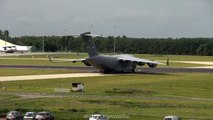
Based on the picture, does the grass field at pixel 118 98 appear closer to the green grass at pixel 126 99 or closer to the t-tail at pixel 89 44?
the green grass at pixel 126 99

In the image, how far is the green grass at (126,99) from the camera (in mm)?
62425

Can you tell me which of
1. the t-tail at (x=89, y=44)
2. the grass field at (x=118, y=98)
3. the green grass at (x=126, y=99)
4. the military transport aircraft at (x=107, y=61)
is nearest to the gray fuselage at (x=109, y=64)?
the military transport aircraft at (x=107, y=61)

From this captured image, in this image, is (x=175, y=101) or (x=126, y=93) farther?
(x=126, y=93)

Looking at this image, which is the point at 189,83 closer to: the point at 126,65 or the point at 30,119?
the point at 126,65

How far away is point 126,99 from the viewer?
76688 millimetres

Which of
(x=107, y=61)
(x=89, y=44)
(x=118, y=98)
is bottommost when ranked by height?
(x=118, y=98)

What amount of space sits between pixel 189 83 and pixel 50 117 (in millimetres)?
51194

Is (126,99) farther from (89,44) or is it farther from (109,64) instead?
(89,44)

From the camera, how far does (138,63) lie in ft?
459

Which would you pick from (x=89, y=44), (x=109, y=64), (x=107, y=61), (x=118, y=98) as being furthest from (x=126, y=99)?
(x=89, y=44)

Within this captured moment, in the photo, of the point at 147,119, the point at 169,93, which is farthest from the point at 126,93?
the point at 147,119

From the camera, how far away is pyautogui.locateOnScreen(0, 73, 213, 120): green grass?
62.4 metres

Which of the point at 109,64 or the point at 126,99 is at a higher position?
the point at 109,64

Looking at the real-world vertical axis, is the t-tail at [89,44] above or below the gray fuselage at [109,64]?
above
